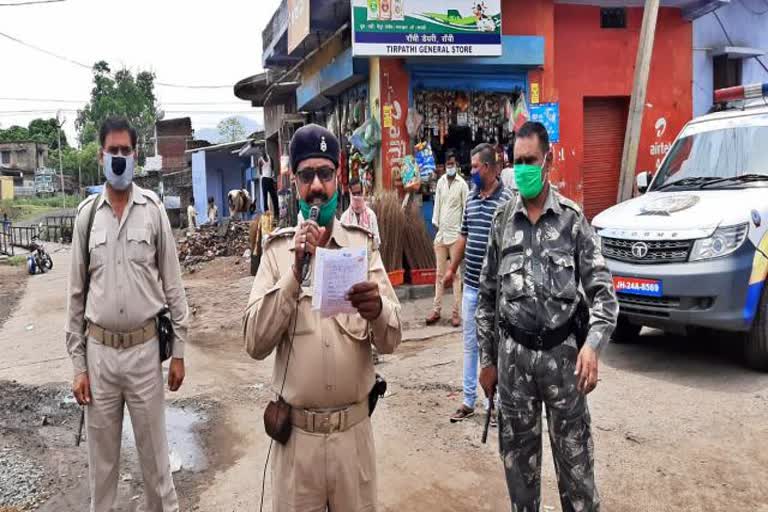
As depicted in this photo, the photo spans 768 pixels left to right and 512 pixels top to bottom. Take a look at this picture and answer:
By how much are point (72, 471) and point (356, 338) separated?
10.9 feet

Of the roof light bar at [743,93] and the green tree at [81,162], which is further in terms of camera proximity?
the green tree at [81,162]

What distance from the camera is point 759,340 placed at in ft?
19.2

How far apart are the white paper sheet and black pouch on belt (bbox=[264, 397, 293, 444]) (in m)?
0.41

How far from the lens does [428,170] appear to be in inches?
427

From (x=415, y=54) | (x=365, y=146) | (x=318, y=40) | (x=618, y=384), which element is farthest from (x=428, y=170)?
(x=618, y=384)

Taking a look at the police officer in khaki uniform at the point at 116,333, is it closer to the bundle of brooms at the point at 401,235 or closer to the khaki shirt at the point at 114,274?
the khaki shirt at the point at 114,274

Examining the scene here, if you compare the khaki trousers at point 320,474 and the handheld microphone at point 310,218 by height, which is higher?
the handheld microphone at point 310,218

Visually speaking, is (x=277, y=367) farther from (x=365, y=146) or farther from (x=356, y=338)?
(x=365, y=146)

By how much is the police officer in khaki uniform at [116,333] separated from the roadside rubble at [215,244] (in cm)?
1492

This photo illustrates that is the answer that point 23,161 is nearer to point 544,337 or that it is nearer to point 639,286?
point 639,286

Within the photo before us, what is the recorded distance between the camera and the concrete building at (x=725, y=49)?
13.3 m

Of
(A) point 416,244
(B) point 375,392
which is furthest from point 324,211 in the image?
(A) point 416,244

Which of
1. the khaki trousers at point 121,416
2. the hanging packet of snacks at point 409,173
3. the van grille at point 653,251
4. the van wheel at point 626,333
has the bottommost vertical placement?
the van wheel at point 626,333

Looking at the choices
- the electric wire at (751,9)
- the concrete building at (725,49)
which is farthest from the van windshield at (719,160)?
the electric wire at (751,9)
